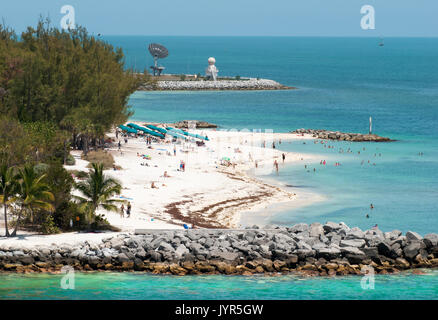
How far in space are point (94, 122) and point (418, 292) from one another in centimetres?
4376

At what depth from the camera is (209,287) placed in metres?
39.1

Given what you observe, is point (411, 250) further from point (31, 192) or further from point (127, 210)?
point (31, 192)

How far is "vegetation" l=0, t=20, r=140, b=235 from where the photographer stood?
4444 cm

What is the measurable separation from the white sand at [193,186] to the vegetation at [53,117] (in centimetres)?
215

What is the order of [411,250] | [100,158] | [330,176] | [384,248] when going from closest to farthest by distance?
[411,250], [384,248], [100,158], [330,176]

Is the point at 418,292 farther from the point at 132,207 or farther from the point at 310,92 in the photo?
the point at 310,92

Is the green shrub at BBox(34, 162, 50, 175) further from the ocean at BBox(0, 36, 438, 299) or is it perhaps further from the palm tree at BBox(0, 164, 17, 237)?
the ocean at BBox(0, 36, 438, 299)

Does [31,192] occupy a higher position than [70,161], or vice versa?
[70,161]

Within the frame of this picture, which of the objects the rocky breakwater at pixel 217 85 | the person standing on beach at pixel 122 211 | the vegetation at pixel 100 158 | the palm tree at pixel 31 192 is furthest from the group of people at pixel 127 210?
the rocky breakwater at pixel 217 85

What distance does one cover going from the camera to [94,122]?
7425 cm

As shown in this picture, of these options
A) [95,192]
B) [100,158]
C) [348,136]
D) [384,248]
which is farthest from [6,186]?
[348,136]

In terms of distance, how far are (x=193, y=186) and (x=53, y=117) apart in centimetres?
1680

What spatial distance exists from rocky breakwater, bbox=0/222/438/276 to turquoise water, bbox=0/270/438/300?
90 cm

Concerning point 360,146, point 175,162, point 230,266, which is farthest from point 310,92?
point 230,266
